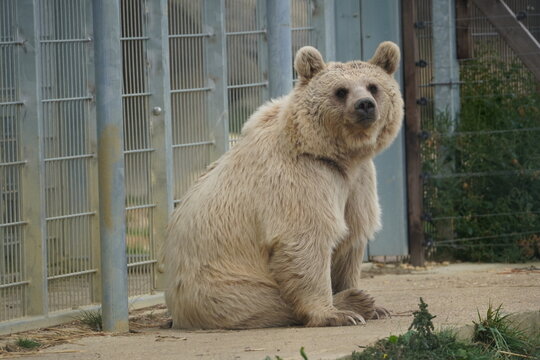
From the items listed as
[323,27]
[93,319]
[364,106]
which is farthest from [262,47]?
[93,319]

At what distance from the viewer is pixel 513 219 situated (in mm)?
10320

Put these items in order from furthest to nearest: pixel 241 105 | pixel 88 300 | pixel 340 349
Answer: pixel 241 105 → pixel 88 300 → pixel 340 349

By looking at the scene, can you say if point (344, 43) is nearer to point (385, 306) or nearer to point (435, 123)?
point (435, 123)

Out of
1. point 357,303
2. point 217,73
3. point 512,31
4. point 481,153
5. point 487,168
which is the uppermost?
point 512,31

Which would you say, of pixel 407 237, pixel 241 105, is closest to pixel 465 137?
pixel 407 237

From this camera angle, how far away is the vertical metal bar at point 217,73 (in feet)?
30.1

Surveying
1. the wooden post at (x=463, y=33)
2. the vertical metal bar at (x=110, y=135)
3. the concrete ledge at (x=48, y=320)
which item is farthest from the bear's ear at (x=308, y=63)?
the wooden post at (x=463, y=33)

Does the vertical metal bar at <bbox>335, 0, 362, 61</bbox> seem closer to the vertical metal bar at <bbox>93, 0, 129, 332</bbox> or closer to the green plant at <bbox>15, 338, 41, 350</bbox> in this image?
the vertical metal bar at <bbox>93, 0, 129, 332</bbox>

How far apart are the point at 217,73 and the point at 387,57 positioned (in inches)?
88.9

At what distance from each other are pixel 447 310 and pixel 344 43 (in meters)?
3.79

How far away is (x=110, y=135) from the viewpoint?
6988mm

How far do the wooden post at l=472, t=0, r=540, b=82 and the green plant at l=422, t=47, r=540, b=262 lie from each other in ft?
0.75

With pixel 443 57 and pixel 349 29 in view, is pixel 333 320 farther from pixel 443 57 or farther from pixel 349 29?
pixel 443 57

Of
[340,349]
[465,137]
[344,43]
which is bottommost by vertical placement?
[340,349]
